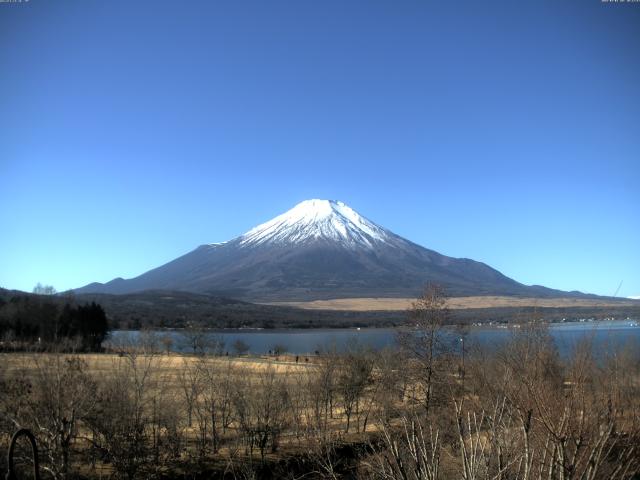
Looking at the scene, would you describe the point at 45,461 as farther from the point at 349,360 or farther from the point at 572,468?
the point at 349,360

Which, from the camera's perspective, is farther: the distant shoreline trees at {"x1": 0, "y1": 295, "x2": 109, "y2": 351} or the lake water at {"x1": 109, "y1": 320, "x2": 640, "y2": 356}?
the distant shoreline trees at {"x1": 0, "y1": 295, "x2": 109, "y2": 351}

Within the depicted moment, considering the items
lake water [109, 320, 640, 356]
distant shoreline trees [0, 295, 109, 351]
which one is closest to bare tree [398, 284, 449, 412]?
lake water [109, 320, 640, 356]

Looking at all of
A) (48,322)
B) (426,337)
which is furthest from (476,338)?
(48,322)

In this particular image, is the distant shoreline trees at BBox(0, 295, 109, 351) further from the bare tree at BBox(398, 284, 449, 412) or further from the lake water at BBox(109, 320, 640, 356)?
the bare tree at BBox(398, 284, 449, 412)

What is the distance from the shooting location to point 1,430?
1588 centimetres

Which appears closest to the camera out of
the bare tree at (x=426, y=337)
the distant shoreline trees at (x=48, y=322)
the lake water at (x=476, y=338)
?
the lake water at (x=476, y=338)

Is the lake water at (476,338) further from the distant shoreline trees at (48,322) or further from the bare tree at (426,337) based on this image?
the distant shoreline trees at (48,322)

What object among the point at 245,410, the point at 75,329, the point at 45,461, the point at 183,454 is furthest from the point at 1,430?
the point at 75,329

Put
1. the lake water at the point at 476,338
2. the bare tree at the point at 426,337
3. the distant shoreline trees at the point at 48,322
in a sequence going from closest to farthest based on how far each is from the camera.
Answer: the lake water at the point at 476,338
the bare tree at the point at 426,337
the distant shoreline trees at the point at 48,322

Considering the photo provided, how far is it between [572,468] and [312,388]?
25.5 metres

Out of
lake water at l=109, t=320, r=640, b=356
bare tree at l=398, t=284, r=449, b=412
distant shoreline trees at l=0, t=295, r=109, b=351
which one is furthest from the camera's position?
distant shoreline trees at l=0, t=295, r=109, b=351

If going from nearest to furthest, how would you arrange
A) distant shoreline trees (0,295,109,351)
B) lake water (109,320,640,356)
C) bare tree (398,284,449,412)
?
lake water (109,320,640,356)
bare tree (398,284,449,412)
distant shoreline trees (0,295,109,351)

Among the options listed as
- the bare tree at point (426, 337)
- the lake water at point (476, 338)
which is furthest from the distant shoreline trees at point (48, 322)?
the bare tree at point (426, 337)

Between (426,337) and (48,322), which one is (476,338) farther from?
(48,322)
